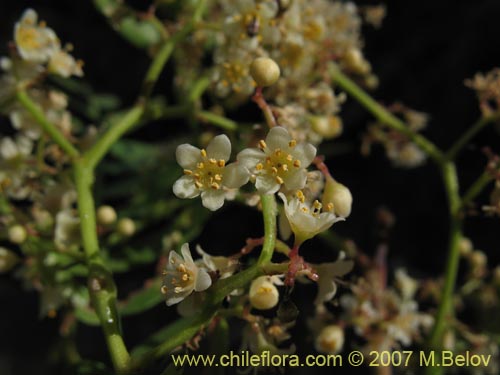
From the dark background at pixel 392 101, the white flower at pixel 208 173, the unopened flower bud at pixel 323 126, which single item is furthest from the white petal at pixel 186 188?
the dark background at pixel 392 101

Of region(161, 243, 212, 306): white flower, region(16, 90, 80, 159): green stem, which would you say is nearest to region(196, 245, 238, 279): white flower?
region(161, 243, 212, 306): white flower

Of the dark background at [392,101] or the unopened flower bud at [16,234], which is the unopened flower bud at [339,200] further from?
the dark background at [392,101]

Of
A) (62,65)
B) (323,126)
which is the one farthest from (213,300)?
(62,65)

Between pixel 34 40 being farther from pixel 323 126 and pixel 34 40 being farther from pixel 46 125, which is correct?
pixel 323 126

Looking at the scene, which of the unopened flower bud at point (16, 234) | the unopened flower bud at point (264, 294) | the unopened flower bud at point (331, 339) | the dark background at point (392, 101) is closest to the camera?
the unopened flower bud at point (264, 294)

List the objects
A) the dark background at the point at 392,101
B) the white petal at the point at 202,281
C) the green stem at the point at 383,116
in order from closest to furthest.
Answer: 1. the white petal at the point at 202,281
2. the green stem at the point at 383,116
3. the dark background at the point at 392,101

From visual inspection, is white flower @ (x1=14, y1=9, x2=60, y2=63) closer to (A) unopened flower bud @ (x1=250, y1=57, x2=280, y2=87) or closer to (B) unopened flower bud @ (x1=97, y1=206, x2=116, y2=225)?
(B) unopened flower bud @ (x1=97, y1=206, x2=116, y2=225)
